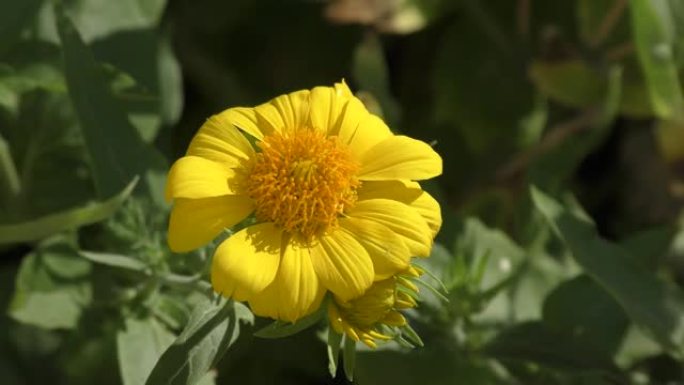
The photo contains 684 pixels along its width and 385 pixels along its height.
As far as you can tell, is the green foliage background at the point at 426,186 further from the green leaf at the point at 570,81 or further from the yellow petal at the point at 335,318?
the yellow petal at the point at 335,318

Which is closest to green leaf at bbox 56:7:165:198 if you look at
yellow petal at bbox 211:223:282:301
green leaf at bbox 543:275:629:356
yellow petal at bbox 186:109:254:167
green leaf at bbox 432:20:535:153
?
yellow petal at bbox 186:109:254:167

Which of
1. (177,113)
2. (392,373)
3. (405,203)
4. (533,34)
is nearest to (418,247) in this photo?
(405,203)

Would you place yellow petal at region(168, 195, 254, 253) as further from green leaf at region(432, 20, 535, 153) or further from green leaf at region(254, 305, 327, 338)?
green leaf at region(432, 20, 535, 153)

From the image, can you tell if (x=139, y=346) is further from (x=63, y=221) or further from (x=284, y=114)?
(x=284, y=114)

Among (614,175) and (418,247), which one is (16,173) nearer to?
(418,247)

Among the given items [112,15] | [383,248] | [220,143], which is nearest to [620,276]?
[383,248]

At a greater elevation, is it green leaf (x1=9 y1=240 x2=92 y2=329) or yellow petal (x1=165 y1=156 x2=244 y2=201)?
yellow petal (x1=165 y1=156 x2=244 y2=201)

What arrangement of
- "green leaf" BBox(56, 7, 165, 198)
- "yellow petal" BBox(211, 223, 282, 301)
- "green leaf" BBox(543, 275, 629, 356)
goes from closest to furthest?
1. "yellow petal" BBox(211, 223, 282, 301)
2. "green leaf" BBox(56, 7, 165, 198)
3. "green leaf" BBox(543, 275, 629, 356)
